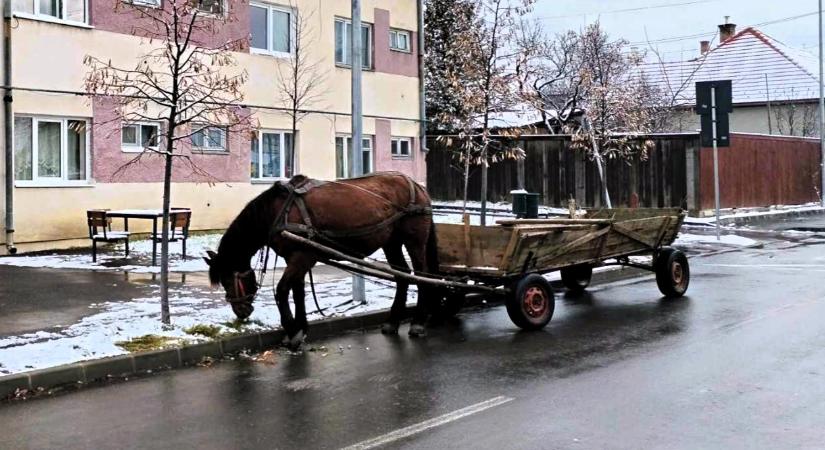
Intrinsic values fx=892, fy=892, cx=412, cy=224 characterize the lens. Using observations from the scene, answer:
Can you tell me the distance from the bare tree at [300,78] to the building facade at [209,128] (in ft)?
0.36

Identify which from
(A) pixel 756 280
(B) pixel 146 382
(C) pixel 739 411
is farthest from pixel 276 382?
(A) pixel 756 280

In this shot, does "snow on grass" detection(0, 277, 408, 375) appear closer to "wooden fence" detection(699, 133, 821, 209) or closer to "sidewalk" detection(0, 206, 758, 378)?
"sidewalk" detection(0, 206, 758, 378)

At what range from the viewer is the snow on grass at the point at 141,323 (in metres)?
8.48

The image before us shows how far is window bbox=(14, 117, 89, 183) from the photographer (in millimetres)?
17031

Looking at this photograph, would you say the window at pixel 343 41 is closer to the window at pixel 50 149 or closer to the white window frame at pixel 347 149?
the white window frame at pixel 347 149

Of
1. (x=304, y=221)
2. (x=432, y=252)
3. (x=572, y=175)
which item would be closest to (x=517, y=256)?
(x=432, y=252)

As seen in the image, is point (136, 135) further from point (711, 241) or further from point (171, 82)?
point (711, 241)

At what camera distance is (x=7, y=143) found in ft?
54.0

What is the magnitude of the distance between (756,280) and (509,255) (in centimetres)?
630

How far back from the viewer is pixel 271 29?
2191 centimetres

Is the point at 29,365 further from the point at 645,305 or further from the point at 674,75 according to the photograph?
the point at 674,75

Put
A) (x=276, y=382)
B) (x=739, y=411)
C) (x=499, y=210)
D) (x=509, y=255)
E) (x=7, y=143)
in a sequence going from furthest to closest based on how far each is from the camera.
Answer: (x=499, y=210), (x=7, y=143), (x=509, y=255), (x=276, y=382), (x=739, y=411)

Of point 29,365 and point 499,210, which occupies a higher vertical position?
point 499,210

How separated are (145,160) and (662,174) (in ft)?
53.2
